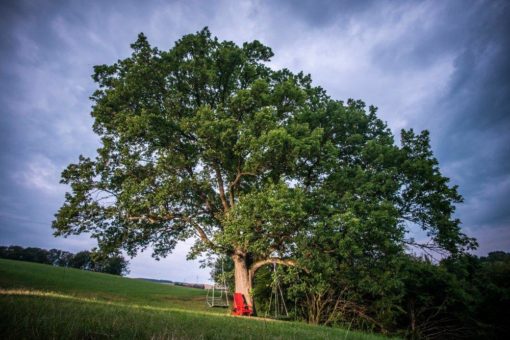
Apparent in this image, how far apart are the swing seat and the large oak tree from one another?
3.67 feet

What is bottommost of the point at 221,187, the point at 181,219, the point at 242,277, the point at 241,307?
the point at 241,307

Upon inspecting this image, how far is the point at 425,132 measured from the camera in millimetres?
18734

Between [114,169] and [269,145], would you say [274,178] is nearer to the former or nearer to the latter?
[269,145]

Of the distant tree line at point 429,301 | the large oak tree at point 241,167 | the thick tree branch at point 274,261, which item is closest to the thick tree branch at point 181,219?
the large oak tree at point 241,167

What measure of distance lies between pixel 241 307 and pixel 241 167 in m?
8.38

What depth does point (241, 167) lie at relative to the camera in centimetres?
1847

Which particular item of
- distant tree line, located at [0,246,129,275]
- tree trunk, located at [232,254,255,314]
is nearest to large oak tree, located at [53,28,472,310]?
tree trunk, located at [232,254,255,314]

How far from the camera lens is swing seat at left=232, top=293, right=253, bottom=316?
15511 mm

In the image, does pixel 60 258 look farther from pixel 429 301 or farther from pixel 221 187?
pixel 429 301

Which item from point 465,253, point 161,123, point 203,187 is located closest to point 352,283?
point 465,253

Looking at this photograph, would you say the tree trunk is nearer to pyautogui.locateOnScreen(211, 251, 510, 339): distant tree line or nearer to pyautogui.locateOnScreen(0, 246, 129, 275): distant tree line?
pyautogui.locateOnScreen(211, 251, 510, 339): distant tree line

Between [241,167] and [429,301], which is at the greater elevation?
[241,167]

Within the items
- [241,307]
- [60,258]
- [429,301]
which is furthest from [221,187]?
[60,258]

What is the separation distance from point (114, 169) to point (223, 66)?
966 cm
